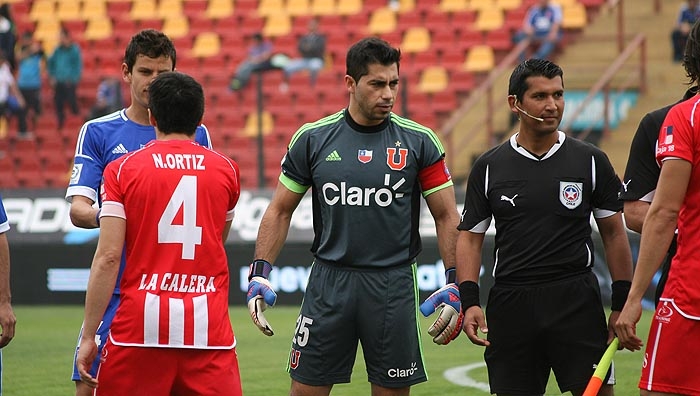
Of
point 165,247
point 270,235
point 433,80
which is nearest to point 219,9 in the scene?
point 433,80

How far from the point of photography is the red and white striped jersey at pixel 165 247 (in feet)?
16.3

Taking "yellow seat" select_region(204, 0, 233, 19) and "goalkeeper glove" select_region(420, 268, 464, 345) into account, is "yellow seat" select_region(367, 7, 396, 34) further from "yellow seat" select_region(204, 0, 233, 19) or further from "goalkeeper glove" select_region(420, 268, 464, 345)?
"goalkeeper glove" select_region(420, 268, 464, 345)

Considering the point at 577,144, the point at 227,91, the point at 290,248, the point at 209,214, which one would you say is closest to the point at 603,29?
the point at 227,91

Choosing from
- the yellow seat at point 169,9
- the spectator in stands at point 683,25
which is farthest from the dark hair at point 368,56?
the yellow seat at point 169,9

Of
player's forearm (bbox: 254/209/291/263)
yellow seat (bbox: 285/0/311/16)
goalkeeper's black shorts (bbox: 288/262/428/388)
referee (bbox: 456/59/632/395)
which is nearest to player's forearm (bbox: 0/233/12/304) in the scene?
player's forearm (bbox: 254/209/291/263)

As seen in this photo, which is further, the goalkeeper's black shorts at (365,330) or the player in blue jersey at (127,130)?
the player in blue jersey at (127,130)

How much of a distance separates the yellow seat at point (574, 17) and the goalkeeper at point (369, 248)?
1528cm

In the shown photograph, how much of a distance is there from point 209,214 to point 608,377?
210 centimetres

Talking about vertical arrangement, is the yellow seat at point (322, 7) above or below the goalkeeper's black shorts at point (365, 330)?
below

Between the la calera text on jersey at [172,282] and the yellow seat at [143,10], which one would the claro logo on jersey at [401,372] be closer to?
the la calera text on jersey at [172,282]

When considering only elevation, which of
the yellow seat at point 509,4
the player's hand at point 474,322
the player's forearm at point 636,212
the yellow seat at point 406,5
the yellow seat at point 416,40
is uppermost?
the player's forearm at point 636,212

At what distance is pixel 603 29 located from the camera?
20703 mm

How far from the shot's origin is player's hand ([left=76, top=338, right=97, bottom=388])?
490 cm

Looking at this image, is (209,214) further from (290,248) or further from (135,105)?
(290,248)
